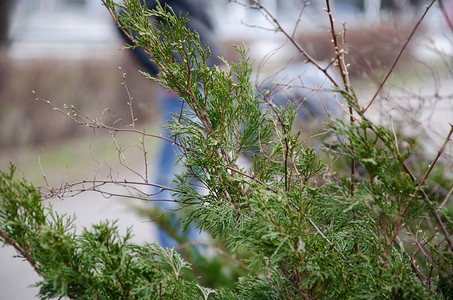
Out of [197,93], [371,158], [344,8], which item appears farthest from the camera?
[344,8]

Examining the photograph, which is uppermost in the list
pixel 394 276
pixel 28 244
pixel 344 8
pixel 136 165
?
pixel 344 8

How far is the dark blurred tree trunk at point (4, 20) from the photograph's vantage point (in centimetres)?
1072

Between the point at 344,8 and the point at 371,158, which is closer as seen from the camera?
the point at 371,158

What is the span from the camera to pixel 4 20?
10.9 metres

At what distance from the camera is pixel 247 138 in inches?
49.3

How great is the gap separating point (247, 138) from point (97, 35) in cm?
2308

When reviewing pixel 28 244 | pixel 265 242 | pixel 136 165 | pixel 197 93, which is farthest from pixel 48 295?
pixel 136 165

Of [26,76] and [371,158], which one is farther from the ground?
[26,76]

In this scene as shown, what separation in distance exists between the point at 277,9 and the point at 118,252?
26.5 meters

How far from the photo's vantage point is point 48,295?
99 centimetres

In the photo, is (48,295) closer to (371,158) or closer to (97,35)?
(371,158)

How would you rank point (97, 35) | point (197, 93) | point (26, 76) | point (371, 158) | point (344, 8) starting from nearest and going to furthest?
point (371, 158) → point (197, 93) → point (26, 76) → point (97, 35) → point (344, 8)

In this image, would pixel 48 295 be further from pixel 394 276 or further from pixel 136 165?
pixel 136 165

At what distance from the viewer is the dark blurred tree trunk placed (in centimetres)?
1072
